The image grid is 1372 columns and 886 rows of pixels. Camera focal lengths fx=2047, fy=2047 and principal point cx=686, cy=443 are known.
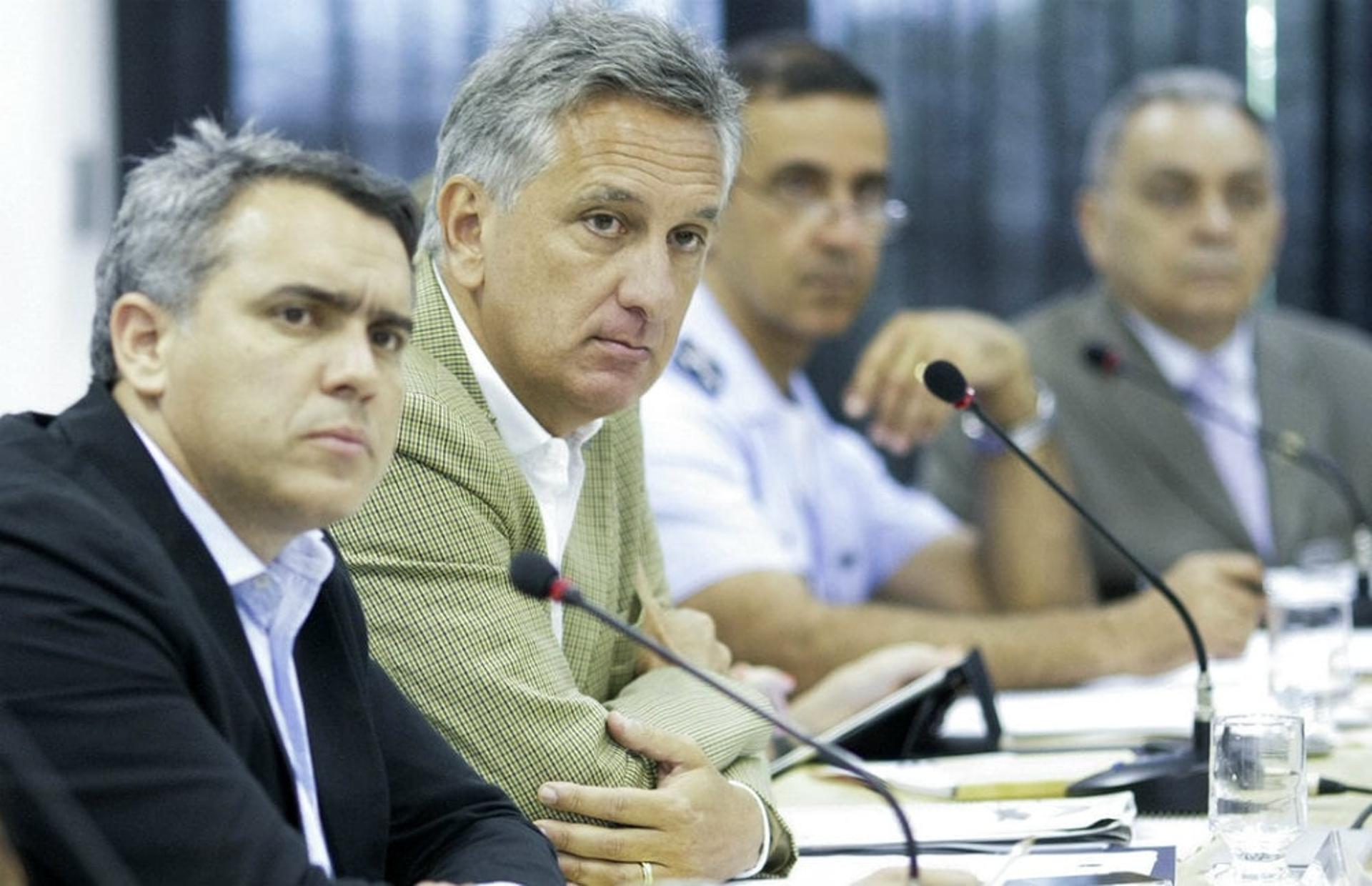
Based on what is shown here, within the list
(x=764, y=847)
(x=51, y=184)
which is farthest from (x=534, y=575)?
(x=51, y=184)

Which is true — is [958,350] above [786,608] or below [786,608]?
above

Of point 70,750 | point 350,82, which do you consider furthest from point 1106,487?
point 70,750

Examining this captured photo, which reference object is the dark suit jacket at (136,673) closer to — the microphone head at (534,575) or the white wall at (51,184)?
the microphone head at (534,575)

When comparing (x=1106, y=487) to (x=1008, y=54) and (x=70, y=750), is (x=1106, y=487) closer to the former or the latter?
(x=1008, y=54)

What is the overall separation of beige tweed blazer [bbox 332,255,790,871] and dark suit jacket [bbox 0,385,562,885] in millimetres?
274

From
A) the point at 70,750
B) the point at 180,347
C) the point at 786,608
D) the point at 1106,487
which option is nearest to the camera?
the point at 70,750

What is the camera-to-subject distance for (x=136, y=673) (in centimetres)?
135

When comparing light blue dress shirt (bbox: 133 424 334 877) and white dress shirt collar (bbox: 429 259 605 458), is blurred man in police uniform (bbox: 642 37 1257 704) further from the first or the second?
light blue dress shirt (bbox: 133 424 334 877)

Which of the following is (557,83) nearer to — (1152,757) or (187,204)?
(187,204)

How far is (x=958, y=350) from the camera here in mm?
3434

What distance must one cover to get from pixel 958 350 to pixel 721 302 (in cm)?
41

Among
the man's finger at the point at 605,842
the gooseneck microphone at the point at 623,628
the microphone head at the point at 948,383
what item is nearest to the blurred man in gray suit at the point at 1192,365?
the microphone head at the point at 948,383

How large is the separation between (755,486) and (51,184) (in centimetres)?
181

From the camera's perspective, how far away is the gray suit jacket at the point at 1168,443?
12.6ft
